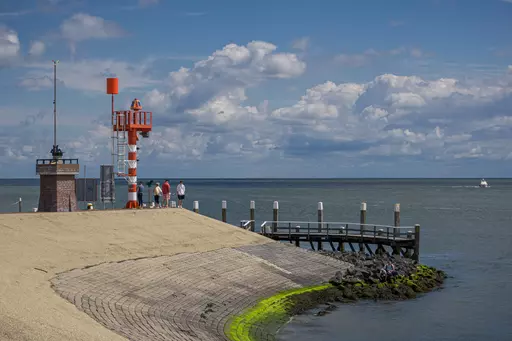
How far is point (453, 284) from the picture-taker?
33.9 metres

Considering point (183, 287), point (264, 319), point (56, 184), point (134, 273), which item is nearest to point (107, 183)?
point (56, 184)

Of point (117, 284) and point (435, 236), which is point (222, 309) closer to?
point (117, 284)

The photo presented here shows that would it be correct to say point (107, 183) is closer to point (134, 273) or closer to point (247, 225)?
point (247, 225)

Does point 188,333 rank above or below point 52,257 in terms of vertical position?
below

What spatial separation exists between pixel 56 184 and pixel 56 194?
439 mm

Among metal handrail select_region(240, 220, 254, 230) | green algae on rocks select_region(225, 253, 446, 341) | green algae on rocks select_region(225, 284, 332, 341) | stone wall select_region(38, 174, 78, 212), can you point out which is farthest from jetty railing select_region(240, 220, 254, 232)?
green algae on rocks select_region(225, 284, 332, 341)

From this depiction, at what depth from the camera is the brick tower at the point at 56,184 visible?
1188 inches

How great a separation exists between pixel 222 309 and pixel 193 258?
173 inches

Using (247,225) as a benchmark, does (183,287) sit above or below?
below

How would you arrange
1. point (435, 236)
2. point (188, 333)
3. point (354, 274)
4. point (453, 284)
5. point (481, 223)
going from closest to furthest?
point (188, 333)
point (354, 274)
point (453, 284)
point (435, 236)
point (481, 223)

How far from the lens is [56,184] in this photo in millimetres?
30203

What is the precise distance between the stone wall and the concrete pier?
173 cm

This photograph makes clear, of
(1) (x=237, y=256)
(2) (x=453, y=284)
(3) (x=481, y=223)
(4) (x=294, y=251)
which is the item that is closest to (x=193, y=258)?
(1) (x=237, y=256)

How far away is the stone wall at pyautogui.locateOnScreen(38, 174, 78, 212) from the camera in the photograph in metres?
30.2
